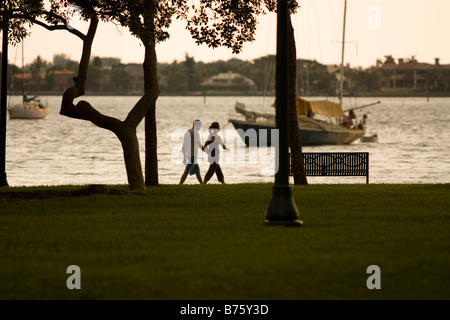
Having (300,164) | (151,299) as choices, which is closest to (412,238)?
(151,299)

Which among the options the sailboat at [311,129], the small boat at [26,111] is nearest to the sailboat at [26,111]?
the small boat at [26,111]

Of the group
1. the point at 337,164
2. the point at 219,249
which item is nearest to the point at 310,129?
the point at 337,164

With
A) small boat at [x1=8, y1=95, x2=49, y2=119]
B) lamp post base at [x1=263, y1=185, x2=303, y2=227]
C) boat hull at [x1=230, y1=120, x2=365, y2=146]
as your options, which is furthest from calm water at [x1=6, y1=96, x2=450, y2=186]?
small boat at [x1=8, y1=95, x2=49, y2=119]

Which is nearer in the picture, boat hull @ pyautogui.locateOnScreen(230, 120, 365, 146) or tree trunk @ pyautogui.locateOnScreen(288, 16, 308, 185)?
tree trunk @ pyautogui.locateOnScreen(288, 16, 308, 185)

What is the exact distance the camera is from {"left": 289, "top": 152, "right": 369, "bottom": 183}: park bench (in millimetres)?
22947

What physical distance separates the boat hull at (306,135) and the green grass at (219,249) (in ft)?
187

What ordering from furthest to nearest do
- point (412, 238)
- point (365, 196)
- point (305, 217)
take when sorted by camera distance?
point (365, 196) < point (305, 217) < point (412, 238)

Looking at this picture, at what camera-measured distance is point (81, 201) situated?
16.2 m

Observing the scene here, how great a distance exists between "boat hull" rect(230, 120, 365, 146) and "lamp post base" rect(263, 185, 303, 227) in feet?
198

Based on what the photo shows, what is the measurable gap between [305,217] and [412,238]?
264 centimetres

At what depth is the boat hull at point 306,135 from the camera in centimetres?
7344

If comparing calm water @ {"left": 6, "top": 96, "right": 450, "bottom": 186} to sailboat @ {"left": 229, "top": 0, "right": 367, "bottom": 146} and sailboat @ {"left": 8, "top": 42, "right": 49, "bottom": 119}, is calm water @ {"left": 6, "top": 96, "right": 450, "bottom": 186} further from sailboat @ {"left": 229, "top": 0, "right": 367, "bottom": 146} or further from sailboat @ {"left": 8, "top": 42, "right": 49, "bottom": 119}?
sailboat @ {"left": 8, "top": 42, "right": 49, "bottom": 119}

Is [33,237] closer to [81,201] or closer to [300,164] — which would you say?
[81,201]

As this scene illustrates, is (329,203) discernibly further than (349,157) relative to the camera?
No
